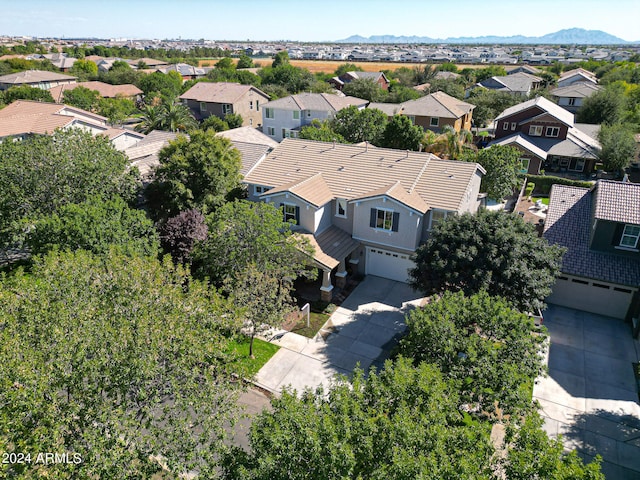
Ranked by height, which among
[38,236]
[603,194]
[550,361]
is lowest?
[550,361]

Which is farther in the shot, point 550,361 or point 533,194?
point 533,194

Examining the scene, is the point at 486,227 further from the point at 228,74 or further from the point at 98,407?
the point at 228,74

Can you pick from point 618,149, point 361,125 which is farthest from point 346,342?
point 618,149

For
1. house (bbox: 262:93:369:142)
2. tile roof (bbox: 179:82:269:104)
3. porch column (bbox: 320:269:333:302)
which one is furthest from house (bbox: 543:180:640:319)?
tile roof (bbox: 179:82:269:104)

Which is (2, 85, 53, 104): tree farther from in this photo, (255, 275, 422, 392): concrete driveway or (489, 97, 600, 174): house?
(489, 97, 600, 174): house

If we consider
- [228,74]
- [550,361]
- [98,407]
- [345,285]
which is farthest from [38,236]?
[228,74]

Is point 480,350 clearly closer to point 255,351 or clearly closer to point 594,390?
point 594,390
